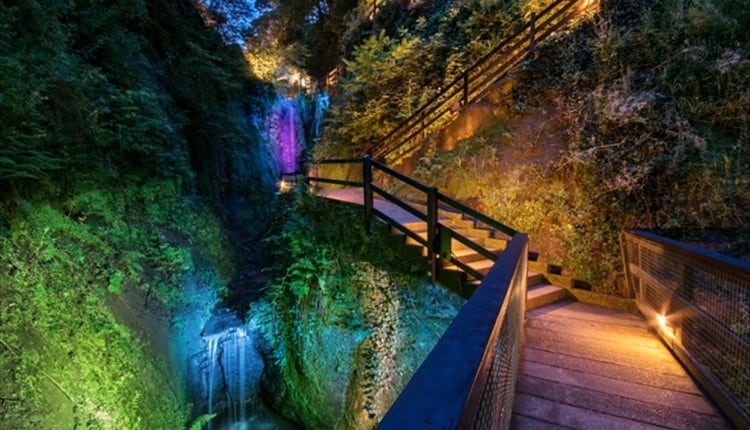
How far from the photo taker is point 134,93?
559 centimetres

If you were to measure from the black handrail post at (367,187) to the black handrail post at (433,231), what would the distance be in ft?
4.23

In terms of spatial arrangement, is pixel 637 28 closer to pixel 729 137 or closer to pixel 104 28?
pixel 729 137

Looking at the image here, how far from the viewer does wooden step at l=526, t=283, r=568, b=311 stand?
4145mm

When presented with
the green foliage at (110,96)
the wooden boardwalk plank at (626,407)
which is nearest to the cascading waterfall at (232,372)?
the green foliage at (110,96)

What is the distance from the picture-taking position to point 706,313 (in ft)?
8.36

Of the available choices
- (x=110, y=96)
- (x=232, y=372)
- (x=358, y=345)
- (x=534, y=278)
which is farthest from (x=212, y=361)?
(x=534, y=278)

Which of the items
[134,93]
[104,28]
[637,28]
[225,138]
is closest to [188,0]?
[225,138]

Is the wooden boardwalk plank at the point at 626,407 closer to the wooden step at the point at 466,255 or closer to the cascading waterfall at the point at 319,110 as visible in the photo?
the wooden step at the point at 466,255

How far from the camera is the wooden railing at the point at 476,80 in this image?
6.84 m

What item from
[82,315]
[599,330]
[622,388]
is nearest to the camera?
[622,388]

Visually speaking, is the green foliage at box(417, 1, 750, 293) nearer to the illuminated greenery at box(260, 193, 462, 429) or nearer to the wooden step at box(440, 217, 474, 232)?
the wooden step at box(440, 217, 474, 232)

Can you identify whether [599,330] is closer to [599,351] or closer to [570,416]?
[599,351]

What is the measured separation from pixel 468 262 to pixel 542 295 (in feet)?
3.25

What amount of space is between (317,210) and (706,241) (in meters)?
5.28
